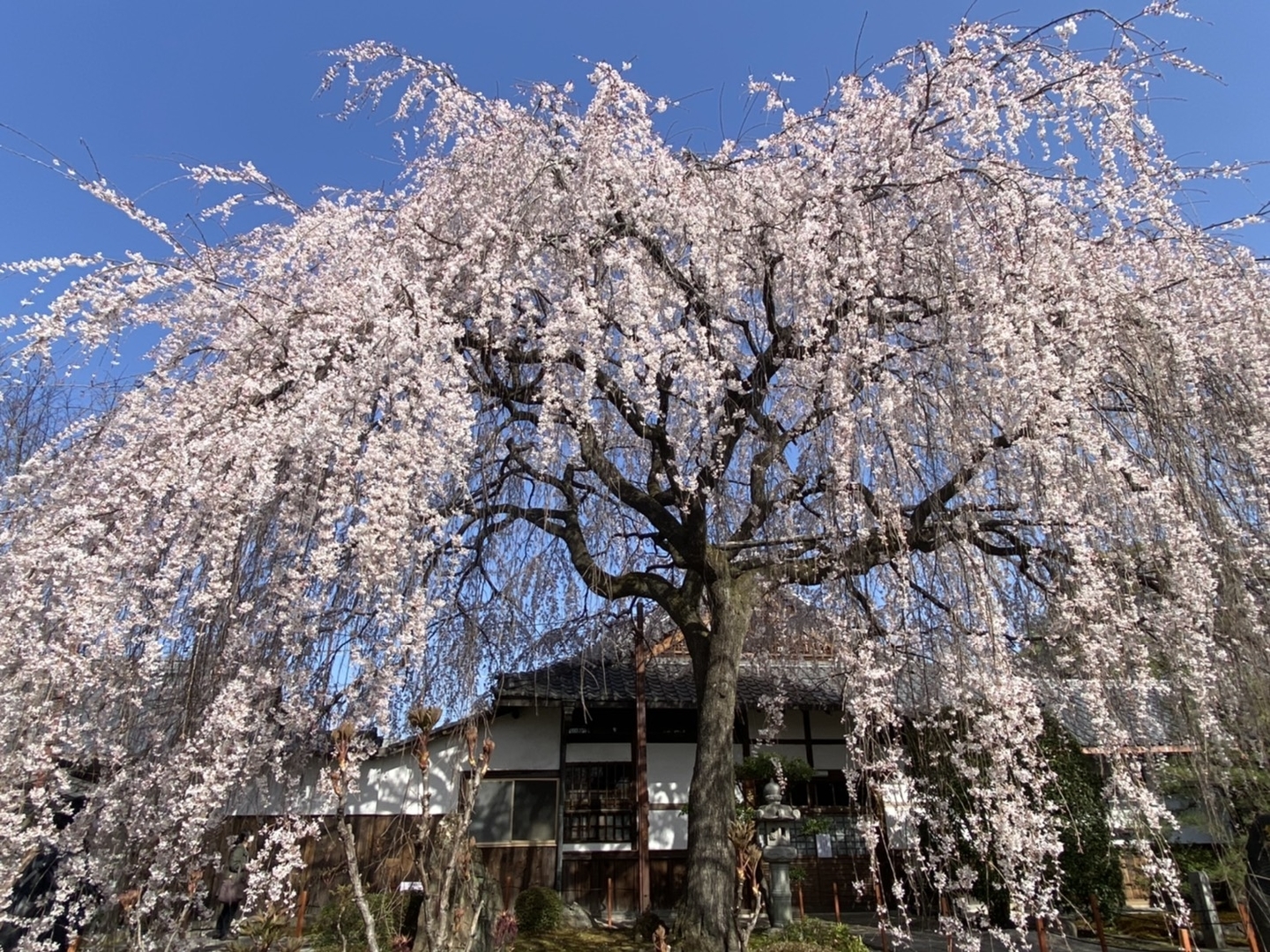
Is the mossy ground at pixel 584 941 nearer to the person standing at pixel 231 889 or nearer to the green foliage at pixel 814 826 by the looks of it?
the green foliage at pixel 814 826

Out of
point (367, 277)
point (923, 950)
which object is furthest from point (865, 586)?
point (923, 950)

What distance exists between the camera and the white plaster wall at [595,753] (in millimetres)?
10594

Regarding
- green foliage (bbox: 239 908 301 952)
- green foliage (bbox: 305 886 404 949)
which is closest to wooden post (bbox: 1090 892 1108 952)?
green foliage (bbox: 305 886 404 949)

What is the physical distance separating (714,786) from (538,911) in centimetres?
404

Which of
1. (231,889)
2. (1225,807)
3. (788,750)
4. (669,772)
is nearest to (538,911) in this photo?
(669,772)

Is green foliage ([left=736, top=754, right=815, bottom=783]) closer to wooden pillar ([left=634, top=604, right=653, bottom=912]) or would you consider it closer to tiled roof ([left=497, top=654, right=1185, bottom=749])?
tiled roof ([left=497, top=654, right=1185, bottom=749])

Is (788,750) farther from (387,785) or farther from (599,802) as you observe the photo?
(387,785)

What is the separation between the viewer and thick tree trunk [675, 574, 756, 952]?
527 centimetres

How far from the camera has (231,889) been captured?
7523 millimetres

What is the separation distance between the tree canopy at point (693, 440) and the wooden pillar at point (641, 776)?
2.57m

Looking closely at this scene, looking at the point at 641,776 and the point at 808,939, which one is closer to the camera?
the point at 808,939

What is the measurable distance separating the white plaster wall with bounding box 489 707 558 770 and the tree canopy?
487cm

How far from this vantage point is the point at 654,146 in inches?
225

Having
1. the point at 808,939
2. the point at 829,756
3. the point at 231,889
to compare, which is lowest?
the point at 808,939
